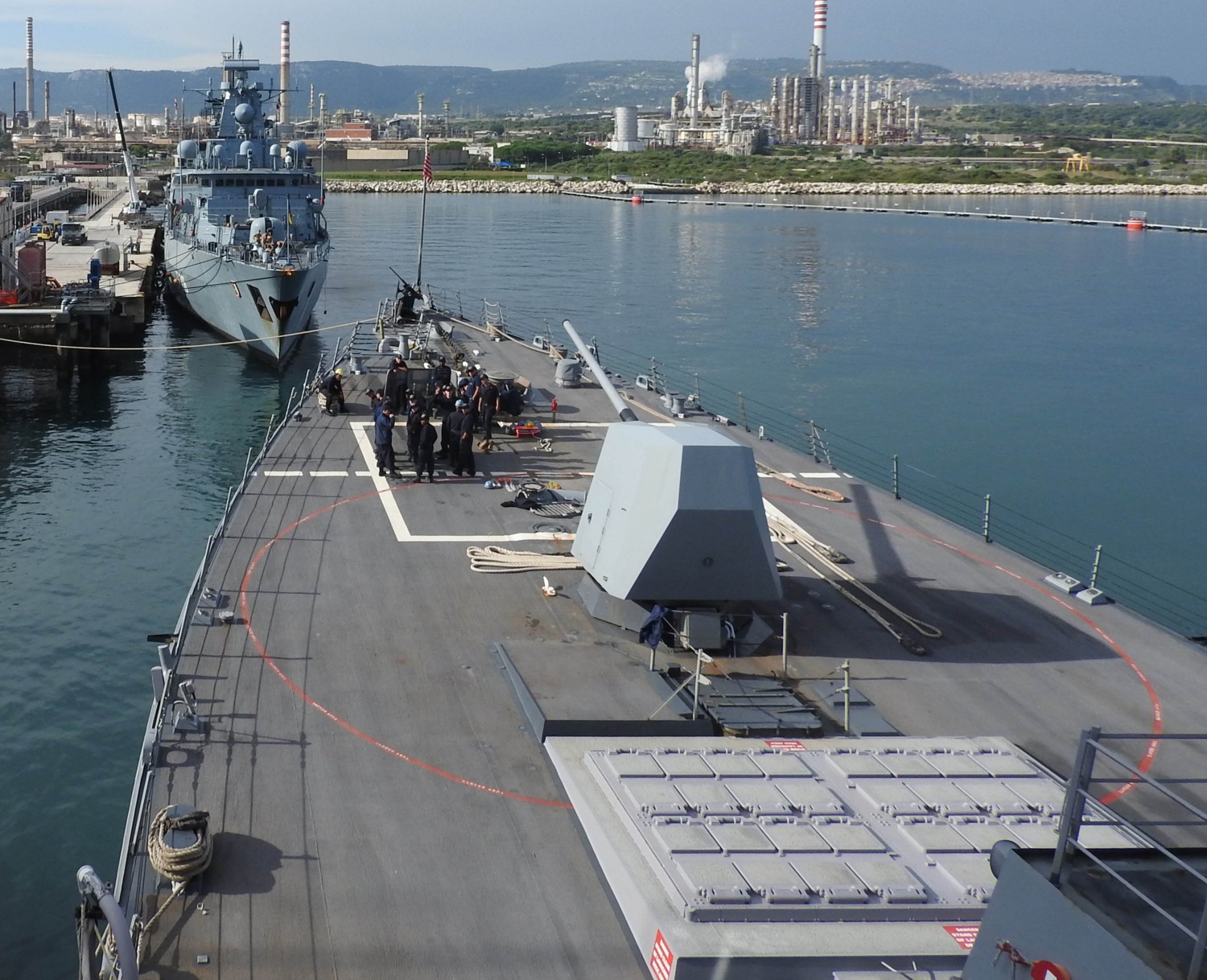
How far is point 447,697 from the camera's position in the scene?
436 inches

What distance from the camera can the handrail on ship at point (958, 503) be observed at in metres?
22.5

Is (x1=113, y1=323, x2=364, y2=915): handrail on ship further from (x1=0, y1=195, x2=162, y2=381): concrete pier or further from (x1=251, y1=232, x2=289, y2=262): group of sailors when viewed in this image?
(x1=251, y1=232, x2=289, y2=262): group of sailors

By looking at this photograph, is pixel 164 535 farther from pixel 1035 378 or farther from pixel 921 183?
pixel 921 183

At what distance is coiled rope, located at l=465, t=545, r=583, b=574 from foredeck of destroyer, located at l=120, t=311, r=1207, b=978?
0.80 feet

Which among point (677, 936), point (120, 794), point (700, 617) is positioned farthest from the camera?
point (120, 794)

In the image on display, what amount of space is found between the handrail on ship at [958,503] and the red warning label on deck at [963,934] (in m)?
8.63

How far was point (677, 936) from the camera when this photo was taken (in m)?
6.71

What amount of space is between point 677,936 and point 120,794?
9.59 m

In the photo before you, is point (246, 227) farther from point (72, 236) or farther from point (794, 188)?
point (794, 188)

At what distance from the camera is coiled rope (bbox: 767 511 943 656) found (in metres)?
13.1

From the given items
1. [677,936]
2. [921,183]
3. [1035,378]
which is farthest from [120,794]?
[921,183]

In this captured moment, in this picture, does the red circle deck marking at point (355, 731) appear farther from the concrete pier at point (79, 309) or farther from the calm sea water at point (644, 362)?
the concrete pier at point (79, 309)

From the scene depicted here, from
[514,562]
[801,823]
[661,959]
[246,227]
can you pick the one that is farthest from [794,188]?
[661,959]

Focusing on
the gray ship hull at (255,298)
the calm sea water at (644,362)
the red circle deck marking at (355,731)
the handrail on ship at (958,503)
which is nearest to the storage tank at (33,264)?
the calm sea water at (644,362)
